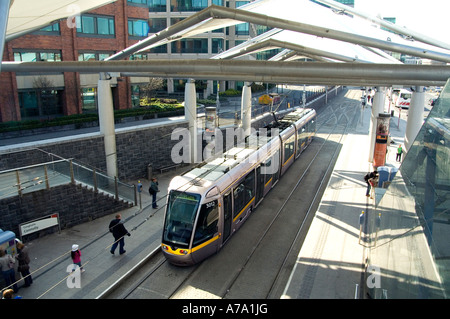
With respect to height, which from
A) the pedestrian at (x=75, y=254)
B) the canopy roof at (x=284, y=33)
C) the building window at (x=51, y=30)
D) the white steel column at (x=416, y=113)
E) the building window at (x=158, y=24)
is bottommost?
the pedestrian at (x=75, y=254)

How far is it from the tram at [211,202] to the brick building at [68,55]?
60.7ft

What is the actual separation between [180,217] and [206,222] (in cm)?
79

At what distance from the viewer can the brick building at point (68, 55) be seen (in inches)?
1007

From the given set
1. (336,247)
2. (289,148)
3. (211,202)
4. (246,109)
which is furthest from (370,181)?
(246,109)

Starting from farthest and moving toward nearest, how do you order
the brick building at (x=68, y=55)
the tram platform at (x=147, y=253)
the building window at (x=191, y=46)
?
the building window at (x=191, y=46) → the brick building at (x=68, y=55) → the tram platform at (x=147, y=253)

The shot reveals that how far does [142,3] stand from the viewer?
110 feet

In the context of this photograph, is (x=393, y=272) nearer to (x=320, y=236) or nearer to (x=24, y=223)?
(x=320, y=236)

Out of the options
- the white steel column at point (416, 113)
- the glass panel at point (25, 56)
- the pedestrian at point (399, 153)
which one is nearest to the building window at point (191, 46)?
the glass panel at point (25, 56)

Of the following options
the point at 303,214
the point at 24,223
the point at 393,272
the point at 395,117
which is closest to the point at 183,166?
the point at 303,214

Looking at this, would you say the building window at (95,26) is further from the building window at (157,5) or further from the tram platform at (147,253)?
the building window at (157,5)

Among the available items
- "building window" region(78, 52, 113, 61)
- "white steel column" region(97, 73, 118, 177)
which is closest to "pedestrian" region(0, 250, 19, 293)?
"white steel column" region(97, 73, 118, 177)

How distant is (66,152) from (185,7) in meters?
43.2

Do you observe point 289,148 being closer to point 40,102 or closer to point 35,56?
point 40,102

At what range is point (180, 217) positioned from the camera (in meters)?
11.0
